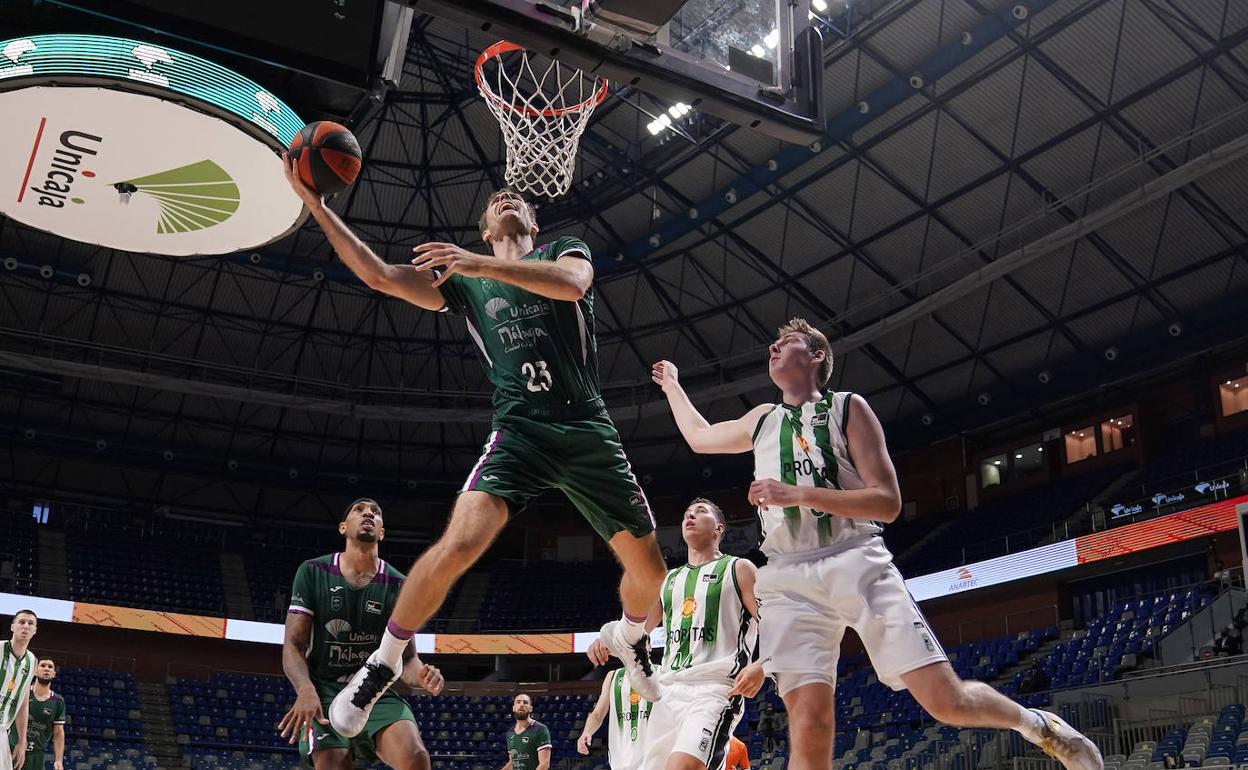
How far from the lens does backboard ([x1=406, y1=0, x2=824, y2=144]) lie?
7.64 meters

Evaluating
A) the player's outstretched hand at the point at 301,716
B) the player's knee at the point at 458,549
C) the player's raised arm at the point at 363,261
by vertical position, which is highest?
the player's raised arm at the point at 363,261

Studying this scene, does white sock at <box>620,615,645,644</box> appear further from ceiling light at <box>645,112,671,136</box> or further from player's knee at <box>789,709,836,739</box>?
ceiling light at <box>645,112,671,136</box>

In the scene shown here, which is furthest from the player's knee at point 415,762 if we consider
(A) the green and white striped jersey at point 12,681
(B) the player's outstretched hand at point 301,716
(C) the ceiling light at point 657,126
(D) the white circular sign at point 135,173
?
(C) the ceiling light at point 657,126

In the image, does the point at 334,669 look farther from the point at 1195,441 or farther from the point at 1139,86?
the point at 1195,441

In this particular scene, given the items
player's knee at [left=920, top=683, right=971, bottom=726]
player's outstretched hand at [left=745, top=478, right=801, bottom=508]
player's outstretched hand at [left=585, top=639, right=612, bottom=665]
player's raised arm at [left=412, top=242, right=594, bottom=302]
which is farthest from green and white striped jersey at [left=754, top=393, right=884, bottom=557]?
player's outstretched hand at [left=585, top=639, right=612, bottom=665]

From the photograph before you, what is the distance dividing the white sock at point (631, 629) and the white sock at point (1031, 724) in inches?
76.0

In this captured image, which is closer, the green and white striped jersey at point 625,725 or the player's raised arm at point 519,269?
the player's raised arm at point 519,269

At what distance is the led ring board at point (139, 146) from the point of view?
10.2 m

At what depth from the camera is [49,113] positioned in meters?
10.5

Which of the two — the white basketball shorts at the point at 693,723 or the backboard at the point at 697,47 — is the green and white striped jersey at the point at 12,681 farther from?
the backboard at the point at 697,47

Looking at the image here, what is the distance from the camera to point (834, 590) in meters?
5.10

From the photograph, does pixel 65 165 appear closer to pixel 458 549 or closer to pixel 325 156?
pixel 325 156

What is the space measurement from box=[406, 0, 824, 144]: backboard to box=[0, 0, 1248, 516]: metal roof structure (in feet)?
42.7

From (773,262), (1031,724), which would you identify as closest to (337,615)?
(1031,724)
